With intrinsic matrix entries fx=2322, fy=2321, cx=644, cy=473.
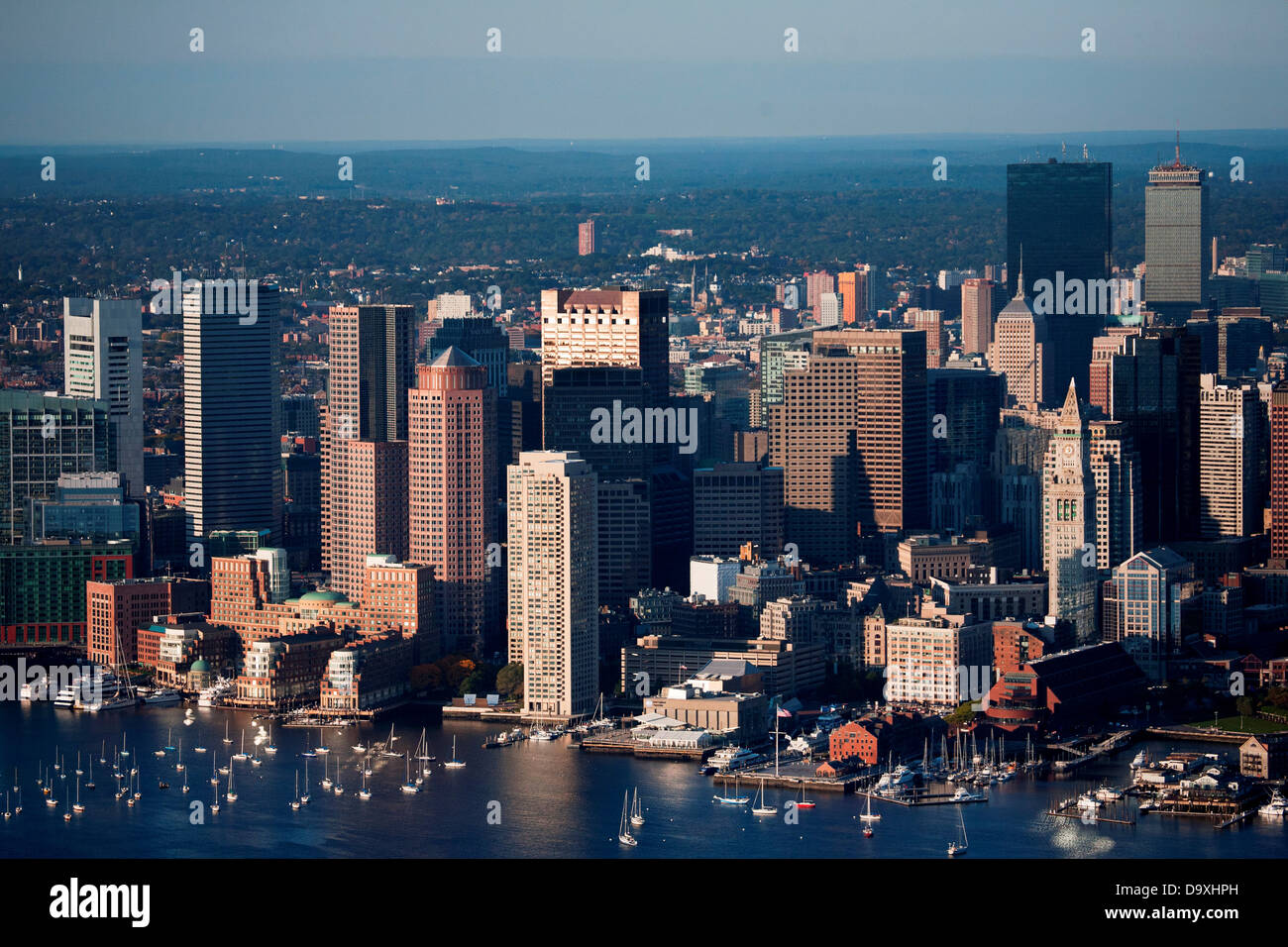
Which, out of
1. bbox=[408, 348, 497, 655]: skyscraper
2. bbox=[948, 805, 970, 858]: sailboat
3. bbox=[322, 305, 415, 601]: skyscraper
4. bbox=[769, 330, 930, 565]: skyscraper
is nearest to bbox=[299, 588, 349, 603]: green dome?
bbox=[322, 305, 415, 601]: skyscraper

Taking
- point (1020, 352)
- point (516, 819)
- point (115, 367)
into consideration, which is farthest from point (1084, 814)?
point (1020, 352)

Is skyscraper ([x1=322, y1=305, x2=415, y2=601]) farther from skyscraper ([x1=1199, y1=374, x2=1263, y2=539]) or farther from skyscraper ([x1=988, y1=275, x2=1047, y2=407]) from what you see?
skyscraper ([x1=988, y1=275, x2=1047, y2=407])

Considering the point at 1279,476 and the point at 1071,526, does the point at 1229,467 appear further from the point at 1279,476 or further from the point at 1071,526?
the point at 1071,526

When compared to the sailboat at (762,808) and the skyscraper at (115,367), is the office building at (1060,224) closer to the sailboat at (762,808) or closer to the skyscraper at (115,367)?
the skyscraper at (115,367)

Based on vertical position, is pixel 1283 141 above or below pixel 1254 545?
above

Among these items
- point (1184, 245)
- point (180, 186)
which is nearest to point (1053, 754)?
point (1184, 245)
